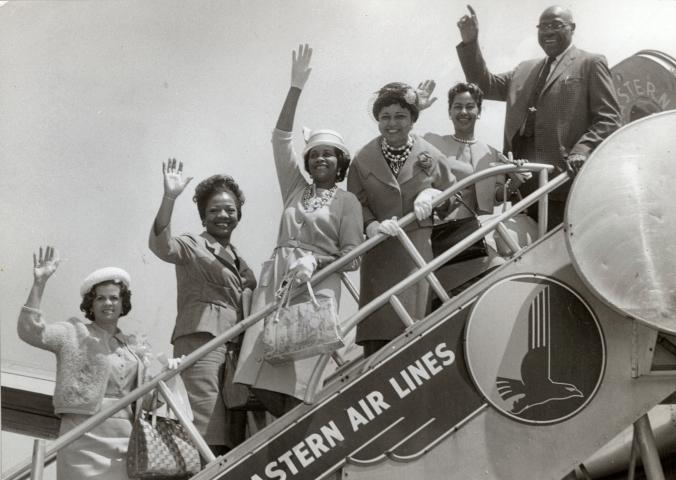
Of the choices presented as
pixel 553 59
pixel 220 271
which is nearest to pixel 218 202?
pixel 220 271

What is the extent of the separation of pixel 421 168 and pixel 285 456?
2.14 meters

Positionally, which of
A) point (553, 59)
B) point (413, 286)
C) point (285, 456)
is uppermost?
point (553, 59)

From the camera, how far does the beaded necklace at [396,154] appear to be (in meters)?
6.81

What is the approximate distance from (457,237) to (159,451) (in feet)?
7.75

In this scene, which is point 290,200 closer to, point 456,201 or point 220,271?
point 220,271

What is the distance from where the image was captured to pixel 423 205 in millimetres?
6168

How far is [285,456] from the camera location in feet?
18.6

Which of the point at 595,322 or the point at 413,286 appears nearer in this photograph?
the point at 595,322

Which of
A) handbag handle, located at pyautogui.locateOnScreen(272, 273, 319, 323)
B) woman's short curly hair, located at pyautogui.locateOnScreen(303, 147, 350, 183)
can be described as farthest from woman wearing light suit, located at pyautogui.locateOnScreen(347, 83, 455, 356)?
handbag handle, located at pyautogui.locateOnScreen(272, 273, 319, 323)

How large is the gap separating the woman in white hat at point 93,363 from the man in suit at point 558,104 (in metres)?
2.84

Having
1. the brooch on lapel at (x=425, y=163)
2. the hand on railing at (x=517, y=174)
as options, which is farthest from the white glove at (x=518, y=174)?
the brooch on lapel at (x=425, y=163)

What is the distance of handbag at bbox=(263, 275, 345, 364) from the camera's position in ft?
18.3

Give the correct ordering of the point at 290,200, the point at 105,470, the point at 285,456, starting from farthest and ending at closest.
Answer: the point at 290,200 < the point at 105,470 < the point at 285,456

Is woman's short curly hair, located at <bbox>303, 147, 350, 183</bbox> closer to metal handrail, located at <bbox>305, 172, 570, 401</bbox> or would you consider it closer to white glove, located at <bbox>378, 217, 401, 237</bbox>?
white glove, located at <bbox>378, 217, 401, 237</bbox>
